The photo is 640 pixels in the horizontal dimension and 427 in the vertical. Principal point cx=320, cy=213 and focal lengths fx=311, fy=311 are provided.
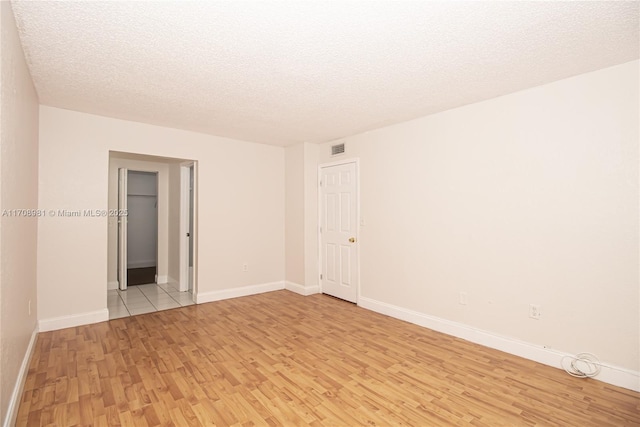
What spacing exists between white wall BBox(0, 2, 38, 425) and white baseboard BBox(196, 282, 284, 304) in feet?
6.65

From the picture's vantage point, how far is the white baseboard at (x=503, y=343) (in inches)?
97.9

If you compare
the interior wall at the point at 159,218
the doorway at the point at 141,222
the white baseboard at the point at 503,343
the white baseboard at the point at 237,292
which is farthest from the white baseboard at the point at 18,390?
the doorway at the point at 141,222

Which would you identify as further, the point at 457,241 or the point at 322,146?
the point at 322,146

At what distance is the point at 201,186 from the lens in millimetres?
4812

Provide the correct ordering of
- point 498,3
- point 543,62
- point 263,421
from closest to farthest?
→ point 498,3 → point 263,421 → point 543,62

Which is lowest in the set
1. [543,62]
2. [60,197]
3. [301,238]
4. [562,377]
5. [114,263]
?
[562,377]

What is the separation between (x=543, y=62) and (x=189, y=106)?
11.3 ft

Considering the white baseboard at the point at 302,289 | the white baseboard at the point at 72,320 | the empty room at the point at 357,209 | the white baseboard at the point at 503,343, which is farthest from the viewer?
the white baseboard at the point at 302,289

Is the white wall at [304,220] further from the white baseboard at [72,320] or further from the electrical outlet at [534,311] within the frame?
the electrical outlet at [534,311]

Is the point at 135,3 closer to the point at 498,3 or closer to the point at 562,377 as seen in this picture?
the point at 498,3

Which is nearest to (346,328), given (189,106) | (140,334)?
(140,334)

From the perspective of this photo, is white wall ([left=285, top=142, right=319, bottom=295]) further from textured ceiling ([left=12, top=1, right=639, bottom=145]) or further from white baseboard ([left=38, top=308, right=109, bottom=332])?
white baseboard ([left=38, top=308, right=109, bottom=332])

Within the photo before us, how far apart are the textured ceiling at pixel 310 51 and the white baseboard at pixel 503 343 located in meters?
2.47

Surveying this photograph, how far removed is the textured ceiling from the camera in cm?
188
